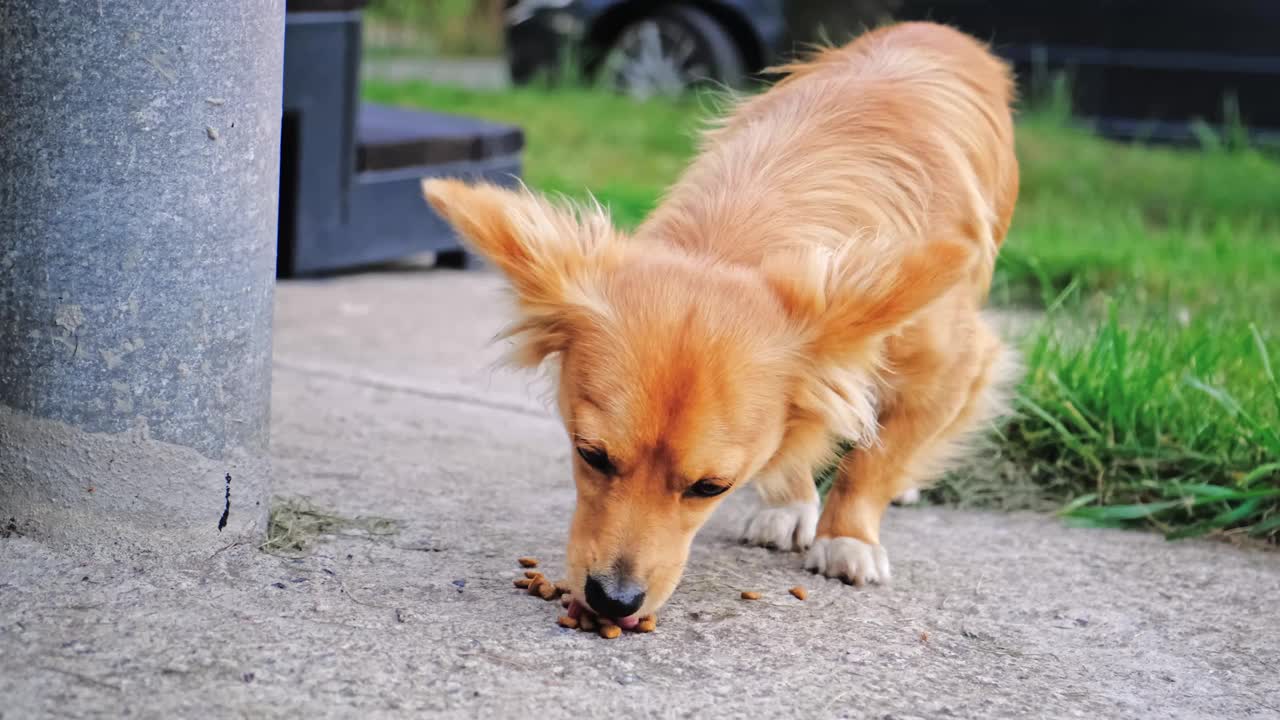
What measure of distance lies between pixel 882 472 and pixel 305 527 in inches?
53.0

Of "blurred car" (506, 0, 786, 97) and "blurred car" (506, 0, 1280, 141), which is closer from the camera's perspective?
"blurred car" (506, 0, 1280, 141)

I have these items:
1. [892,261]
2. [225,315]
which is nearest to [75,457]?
[225,315]

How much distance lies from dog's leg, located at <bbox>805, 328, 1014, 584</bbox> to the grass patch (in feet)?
3.21

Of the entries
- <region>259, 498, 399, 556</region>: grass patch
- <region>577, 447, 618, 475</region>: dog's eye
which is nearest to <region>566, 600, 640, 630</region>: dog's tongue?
<region>577, 447, 618, 475</region>: dog's eye

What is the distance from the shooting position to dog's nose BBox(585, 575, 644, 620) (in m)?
2.63

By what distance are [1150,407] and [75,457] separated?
2743mm

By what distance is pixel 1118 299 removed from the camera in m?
4.46

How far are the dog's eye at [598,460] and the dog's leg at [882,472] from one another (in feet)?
2.43

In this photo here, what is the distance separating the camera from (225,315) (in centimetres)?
265

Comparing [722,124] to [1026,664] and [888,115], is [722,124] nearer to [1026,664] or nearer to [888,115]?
[888,115]

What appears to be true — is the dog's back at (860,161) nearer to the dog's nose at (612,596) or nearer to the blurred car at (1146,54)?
the dog's nose at (612,596)

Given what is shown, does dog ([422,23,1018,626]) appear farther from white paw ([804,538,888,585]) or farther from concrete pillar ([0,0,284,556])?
concrete pillar ([0,0,284,556])

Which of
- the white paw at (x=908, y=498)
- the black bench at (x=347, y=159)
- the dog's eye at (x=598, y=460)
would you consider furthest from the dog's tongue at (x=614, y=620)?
the black bench at (x=347, y=159)

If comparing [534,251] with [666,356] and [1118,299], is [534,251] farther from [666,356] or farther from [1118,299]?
[1118,299]
